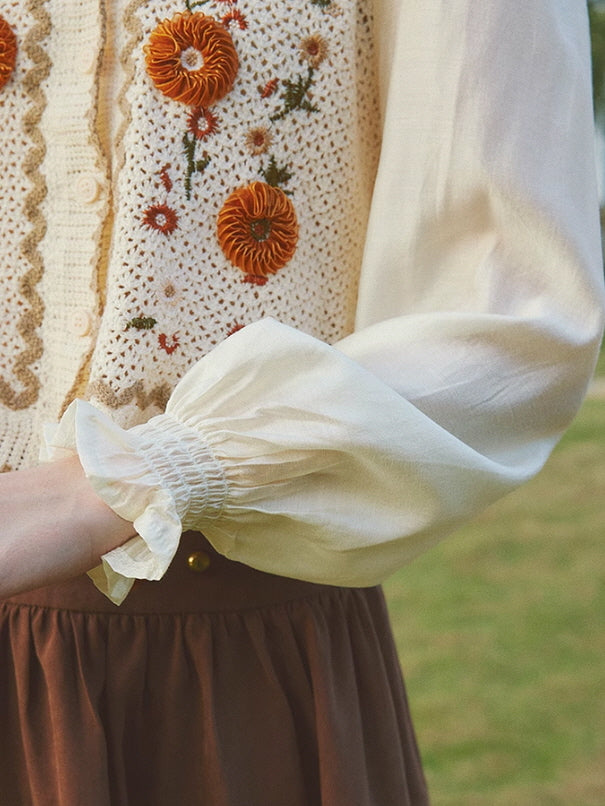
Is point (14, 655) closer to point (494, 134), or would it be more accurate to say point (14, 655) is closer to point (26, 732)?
point (26, 732)

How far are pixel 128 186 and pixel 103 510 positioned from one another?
239mm

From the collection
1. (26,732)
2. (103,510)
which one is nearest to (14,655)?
(26,732)

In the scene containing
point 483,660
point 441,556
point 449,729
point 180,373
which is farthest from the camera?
point 441,556

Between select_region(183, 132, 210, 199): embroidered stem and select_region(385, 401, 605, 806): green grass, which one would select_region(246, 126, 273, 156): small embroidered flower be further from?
select_region(385, 401, 605, 806): green grass

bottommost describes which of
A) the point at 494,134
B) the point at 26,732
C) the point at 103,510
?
the point at 26,732

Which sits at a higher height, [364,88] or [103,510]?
[364,88]

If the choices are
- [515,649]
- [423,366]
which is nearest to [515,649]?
[515,649]

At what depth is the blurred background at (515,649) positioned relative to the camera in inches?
93.6

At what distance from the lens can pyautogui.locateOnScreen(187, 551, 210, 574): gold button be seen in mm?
741

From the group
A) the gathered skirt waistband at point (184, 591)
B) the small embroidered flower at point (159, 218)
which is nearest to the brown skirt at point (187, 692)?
the gathered skirt waistband at point (184, 591)

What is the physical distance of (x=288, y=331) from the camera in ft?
2.04

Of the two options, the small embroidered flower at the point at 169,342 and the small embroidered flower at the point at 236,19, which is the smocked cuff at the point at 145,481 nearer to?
the small embroidered flower at the point at 169,342

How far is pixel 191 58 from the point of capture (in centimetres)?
69

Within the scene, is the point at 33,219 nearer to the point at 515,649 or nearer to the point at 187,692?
the point at 187,692
